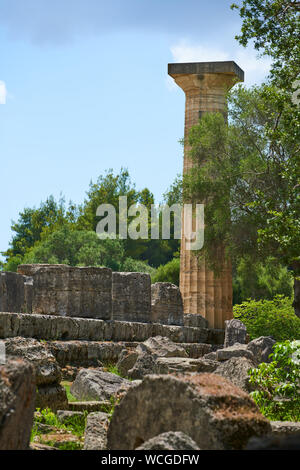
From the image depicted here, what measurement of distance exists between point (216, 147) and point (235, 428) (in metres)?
19.4

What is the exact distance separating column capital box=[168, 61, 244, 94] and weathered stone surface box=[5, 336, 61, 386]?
1739 cm

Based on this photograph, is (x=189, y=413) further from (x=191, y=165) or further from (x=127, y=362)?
(x=191, y=165)

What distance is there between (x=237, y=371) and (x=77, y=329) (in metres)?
3.22

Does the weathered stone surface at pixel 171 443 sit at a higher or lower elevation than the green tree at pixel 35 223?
lower

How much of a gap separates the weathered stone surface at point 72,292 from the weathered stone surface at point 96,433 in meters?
6.10

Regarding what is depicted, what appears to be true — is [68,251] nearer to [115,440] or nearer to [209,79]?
[209,79]

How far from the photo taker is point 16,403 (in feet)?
10.9

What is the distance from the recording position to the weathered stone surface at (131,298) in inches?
499

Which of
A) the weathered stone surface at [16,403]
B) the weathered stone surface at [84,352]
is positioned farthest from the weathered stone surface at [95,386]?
the weathered stone surface at [16,403]

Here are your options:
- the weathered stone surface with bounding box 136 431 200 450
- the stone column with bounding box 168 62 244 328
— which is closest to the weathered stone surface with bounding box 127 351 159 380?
the weathered stone surface with bounding box 136 431 200 450

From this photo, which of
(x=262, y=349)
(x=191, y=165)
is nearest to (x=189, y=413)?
(x=262, y=349)

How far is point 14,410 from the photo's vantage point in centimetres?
328

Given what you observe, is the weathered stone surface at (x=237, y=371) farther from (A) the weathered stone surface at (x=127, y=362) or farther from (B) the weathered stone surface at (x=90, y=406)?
(A) the weathered stone surface at (x=127, y=362)

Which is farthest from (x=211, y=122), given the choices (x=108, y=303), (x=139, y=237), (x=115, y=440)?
(x=139, y=237)
